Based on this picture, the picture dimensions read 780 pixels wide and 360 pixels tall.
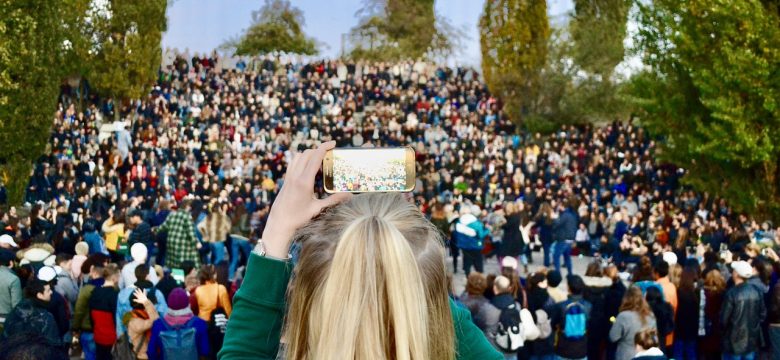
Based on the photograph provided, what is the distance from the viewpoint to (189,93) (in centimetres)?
3934

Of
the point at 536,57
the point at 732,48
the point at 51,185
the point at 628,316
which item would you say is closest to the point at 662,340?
the point at 628,316

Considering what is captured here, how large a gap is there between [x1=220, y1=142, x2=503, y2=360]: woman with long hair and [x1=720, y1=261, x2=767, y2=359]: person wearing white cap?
7.56 meters

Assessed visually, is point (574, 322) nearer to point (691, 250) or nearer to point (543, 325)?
point (543, 325)

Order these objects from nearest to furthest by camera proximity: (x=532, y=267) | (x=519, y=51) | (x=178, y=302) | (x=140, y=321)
→ (x=178, y=302) < (x=140, y=321) < (x=532, y=267) < (x=519, y=51)

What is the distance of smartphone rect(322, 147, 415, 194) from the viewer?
2.03m

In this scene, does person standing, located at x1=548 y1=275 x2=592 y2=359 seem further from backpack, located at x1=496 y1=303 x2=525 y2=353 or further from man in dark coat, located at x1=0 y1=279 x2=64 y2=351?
man in dark coat, located at x1=0 y1=279 x2=64 y2=351

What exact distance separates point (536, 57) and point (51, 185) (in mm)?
19976

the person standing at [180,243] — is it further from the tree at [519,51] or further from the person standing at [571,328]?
the tree at [519,51]

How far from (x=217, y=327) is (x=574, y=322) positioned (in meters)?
3.19

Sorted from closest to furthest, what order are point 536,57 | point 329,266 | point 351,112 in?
1. point 329,266
2. point 536,57
3. point 351,112

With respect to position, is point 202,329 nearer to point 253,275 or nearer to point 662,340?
point 662,340

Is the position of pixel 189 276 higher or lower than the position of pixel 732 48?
lower

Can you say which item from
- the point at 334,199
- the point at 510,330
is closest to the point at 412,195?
the point at 334,199

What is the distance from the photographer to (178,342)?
23.7ft
